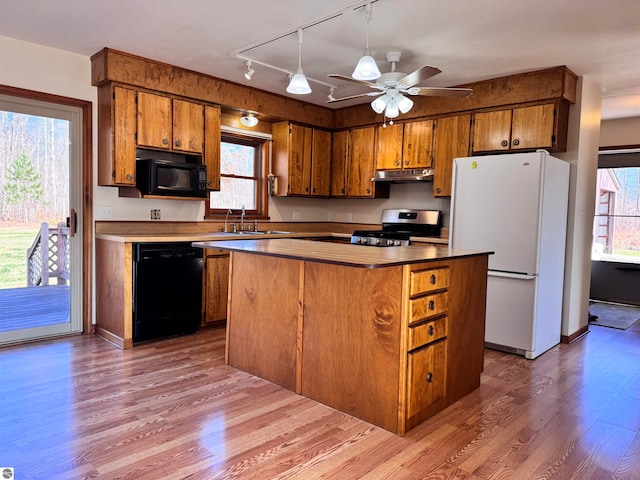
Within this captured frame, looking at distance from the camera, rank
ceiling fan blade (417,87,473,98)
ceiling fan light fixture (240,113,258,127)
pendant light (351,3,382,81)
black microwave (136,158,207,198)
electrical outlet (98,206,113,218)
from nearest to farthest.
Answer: pendant light (351,3,382,81) → ceiling fan blade (417,87,473,98) → black microwave (136,158,207,198) → electrical outlet (98,206,113,218) → ceiling fan light fixture (240,113,258,127)

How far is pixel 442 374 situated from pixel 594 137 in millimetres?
3230

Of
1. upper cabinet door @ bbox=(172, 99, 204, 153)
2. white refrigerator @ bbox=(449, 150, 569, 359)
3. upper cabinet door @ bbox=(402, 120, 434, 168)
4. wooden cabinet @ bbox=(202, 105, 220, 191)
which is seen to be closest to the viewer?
white refrigerator @ bbox=(449, 150, 569, 359)

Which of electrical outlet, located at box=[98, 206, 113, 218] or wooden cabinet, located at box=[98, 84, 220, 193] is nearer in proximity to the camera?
wooden cabinet, located at box=[98, 84, 220, 193]

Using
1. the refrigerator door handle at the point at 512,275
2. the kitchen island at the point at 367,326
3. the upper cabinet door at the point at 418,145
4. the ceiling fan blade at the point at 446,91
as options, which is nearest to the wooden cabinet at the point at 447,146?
the upper cabinet door at the point at 418,145

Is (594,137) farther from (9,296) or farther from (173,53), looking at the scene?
(9,296)

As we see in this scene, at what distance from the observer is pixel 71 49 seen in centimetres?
376

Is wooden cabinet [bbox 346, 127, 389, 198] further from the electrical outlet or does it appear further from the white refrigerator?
the electrical outlet

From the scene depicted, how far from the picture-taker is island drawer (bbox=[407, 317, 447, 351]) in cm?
235

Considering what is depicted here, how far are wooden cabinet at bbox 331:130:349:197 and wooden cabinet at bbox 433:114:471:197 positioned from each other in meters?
1.28

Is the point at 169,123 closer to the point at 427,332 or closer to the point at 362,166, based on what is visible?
the point at 362,166

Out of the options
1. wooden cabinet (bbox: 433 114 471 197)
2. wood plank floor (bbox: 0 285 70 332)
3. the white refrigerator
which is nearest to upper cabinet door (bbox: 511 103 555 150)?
the white refrigerator

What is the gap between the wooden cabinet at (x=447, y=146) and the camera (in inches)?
178

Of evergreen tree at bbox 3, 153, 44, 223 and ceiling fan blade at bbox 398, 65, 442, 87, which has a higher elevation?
ceiling fan blade at bbox 398, 65, 442, 87

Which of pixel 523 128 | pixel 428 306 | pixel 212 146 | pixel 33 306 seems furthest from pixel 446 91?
pixel 33 306
